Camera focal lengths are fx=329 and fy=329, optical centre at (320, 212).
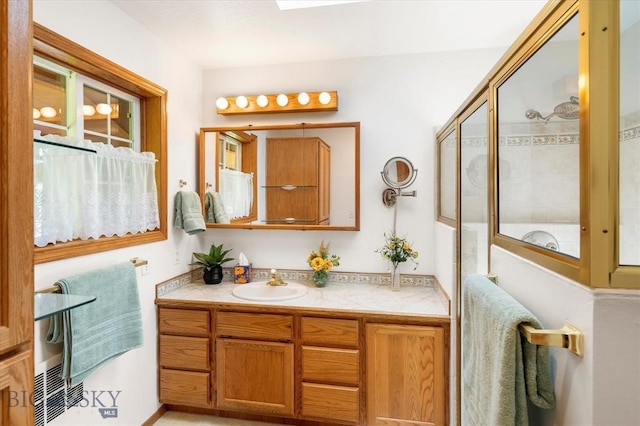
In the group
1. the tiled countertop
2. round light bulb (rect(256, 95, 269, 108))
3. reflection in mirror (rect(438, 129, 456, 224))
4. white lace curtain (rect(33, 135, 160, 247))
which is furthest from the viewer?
round light bulb (rect(256, 95, 269, 108))

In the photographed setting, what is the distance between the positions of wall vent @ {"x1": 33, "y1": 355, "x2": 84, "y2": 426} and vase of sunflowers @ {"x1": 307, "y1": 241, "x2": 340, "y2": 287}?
4.90 feet

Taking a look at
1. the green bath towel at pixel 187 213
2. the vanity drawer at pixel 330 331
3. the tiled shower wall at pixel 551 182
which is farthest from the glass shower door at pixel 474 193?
the green bath towel at pixel 187 213

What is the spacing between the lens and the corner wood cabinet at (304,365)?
195 cm

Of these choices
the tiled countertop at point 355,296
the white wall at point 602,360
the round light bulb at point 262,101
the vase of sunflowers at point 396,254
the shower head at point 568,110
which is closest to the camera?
the white wall at point 602,360

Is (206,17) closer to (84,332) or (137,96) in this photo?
(137,96)

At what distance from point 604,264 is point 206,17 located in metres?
2.22

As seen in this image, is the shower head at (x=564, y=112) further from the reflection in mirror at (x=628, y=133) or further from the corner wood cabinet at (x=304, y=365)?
the corner wood cabinet at (x=304, y=365)

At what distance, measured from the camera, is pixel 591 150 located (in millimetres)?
648

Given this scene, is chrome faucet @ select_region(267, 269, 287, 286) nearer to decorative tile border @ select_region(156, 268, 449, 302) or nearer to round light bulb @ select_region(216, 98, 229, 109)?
decorative tile border @ select_region(156, 268, 449, 302)

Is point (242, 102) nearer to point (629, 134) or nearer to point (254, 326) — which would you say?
point (254, 326)

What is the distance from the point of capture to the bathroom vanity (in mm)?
1947

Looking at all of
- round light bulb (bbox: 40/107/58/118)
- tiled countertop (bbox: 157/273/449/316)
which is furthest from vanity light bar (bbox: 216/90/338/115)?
tiled countertop (bbox: 157/273/449/316)

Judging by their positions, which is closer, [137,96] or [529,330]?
[529,330]

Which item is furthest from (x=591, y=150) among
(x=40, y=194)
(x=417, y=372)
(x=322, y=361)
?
(x=40, y=194)
